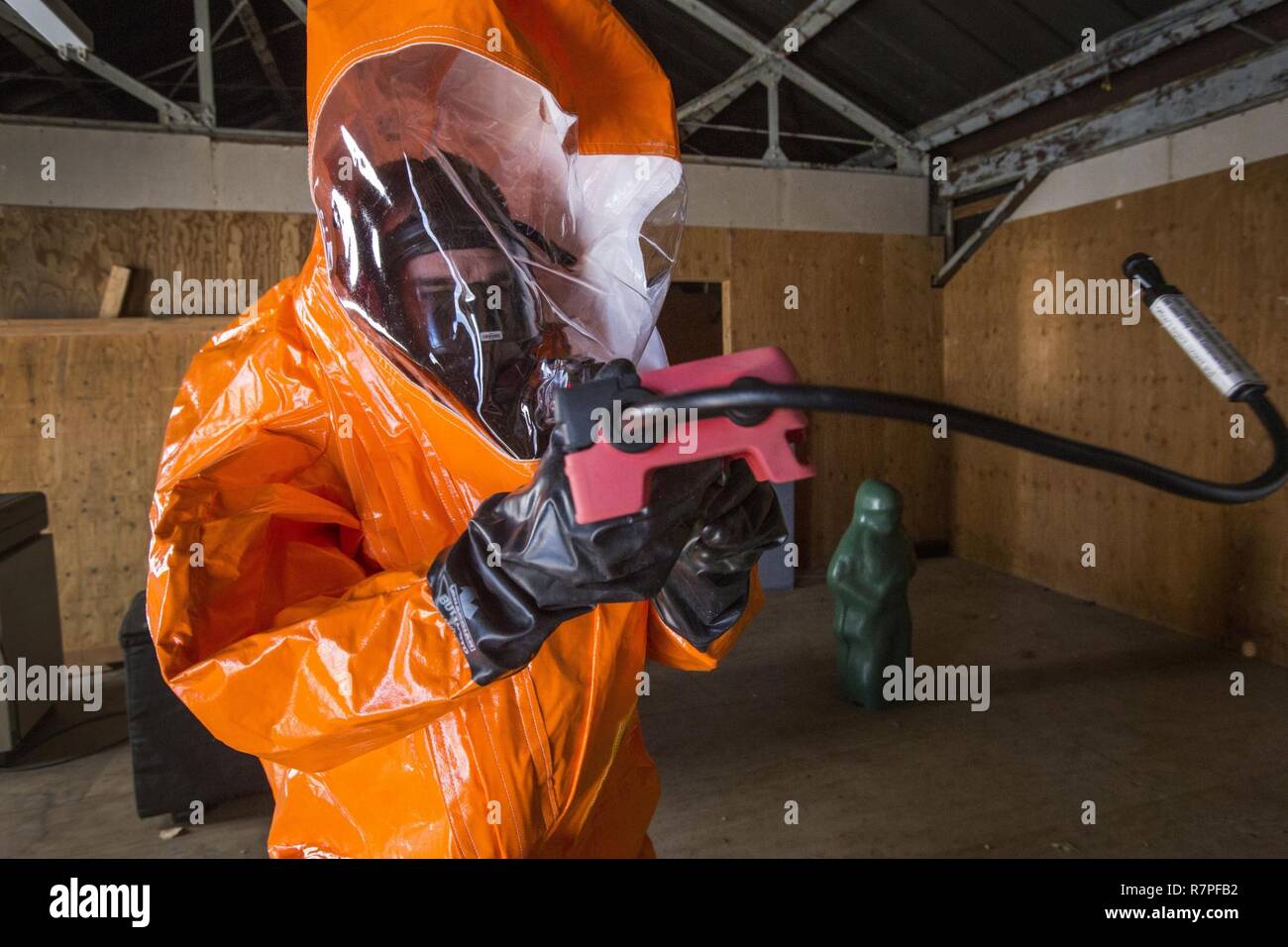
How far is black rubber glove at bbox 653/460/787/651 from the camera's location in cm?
92

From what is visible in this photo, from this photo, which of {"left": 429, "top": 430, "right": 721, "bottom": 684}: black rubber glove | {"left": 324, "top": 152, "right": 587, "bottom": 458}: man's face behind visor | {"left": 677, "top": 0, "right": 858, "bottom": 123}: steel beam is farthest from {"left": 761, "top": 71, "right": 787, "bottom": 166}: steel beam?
{"left": 429, "top": 430, "right": 721, "bottom": 684}: black rubber glove

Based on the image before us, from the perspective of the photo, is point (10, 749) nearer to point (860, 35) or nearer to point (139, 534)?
point (139, 534)

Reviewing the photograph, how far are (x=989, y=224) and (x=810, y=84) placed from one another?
1.55 metres

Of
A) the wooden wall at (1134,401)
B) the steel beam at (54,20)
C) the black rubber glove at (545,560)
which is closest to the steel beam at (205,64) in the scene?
the steel beam at (54,20)

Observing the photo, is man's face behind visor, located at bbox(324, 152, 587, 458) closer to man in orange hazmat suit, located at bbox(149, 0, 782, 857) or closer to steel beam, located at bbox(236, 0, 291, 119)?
man in orange hazmat suit, located at bbox(149, 0, 782, 857)

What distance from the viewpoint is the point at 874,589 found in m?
3.56

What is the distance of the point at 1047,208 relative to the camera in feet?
16.8

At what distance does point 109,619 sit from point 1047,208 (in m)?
6.04

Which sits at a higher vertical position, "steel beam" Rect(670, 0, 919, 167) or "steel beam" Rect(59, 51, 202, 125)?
"steel beam" Rect(670, 0, 919, 167)

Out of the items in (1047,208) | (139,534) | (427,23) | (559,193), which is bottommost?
(139,534)

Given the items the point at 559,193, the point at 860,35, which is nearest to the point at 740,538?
the point at 559,193

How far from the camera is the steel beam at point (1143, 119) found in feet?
12.4

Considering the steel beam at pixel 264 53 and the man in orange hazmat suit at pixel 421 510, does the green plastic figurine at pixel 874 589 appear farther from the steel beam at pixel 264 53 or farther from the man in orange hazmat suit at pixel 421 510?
the steel beam at pixel 264 53

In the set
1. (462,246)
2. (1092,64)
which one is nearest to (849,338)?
(1092,64)
